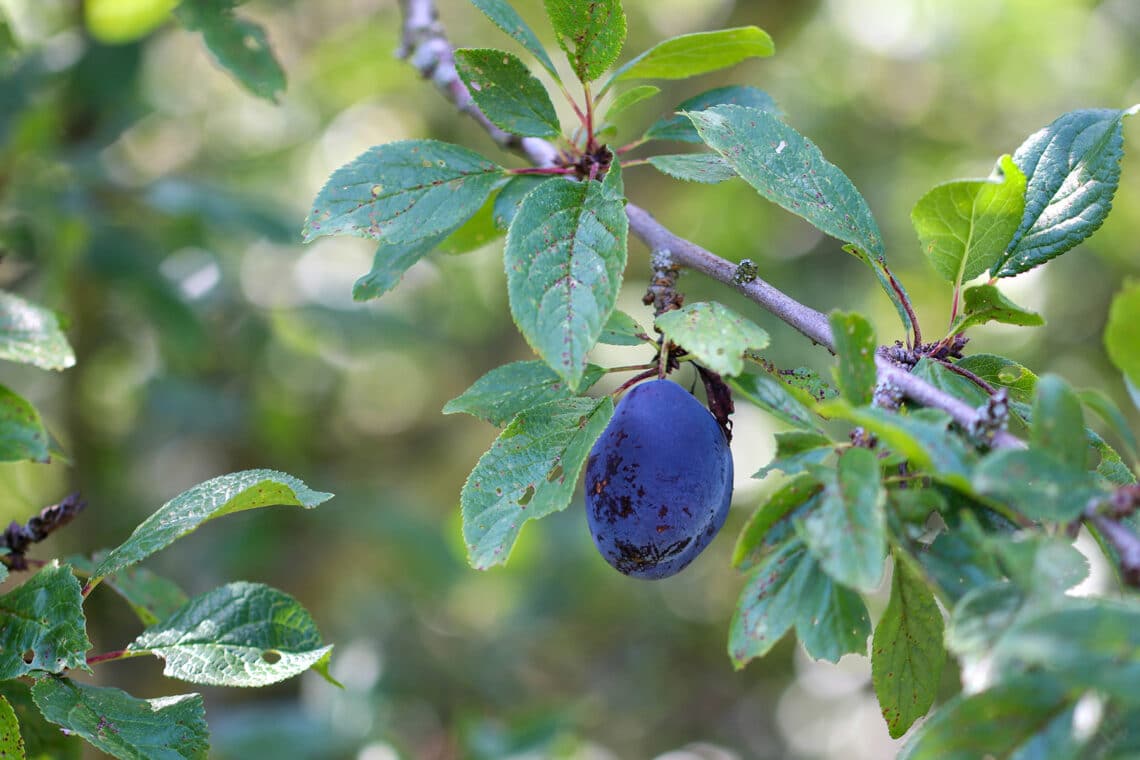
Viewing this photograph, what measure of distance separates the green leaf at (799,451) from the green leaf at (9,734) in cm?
58

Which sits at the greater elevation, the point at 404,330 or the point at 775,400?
the point at 775,400

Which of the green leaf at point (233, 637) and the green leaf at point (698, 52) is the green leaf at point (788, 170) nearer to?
the green leaf at point (698, 52)

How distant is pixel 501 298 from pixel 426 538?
100 centimetres

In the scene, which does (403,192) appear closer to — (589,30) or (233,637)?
(589,30)

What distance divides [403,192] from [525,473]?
10.7 inches

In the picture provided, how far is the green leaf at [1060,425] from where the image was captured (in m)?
0.55

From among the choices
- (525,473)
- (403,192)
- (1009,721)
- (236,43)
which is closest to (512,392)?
(525,473)

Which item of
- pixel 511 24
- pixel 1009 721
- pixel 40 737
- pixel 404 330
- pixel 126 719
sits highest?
pixel 511 24

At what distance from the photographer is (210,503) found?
2.31 ft

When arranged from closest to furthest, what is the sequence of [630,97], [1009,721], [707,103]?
[1009,721] → [630,97] → [707,103]

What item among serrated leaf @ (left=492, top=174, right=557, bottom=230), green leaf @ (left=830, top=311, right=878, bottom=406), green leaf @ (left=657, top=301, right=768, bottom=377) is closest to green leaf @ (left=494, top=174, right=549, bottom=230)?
serrated leaf @ (left=492, top=174, right=557, bottom=230)

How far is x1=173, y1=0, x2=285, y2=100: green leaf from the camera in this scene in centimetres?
121

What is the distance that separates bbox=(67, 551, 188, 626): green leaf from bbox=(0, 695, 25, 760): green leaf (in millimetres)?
232

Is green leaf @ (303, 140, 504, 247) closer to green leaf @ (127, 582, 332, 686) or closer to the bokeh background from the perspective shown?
green leaf @ (127, 582, 332, 686)
